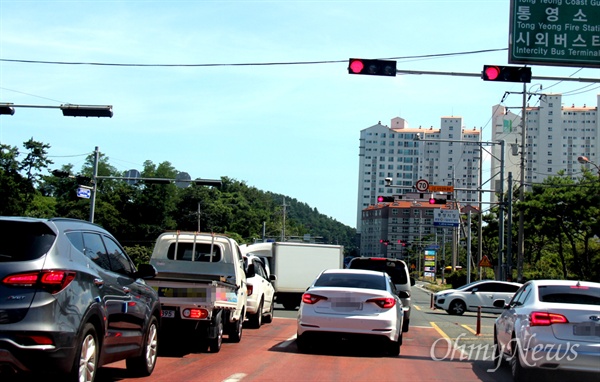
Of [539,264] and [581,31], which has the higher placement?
[581,31]

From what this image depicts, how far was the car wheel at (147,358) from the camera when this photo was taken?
9.09 meters

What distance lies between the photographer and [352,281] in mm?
13648

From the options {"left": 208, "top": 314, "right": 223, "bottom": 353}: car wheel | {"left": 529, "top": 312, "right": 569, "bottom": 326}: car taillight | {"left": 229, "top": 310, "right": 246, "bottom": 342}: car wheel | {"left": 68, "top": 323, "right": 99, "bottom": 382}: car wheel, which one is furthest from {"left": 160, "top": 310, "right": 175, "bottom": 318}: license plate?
{"left": 529, "top": 312, "right": 569, "bottom": 326}: car taillight

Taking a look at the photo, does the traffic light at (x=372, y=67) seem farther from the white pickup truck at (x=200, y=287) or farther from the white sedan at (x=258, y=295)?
the white sedan at (x=258, y=295)

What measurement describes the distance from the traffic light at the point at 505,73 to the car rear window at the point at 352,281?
526cm

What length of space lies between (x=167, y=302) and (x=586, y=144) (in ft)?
481

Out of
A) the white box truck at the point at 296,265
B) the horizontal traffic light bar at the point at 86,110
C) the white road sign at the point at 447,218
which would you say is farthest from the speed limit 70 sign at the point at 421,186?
the horizontal traffic light bar at the point at 86,110

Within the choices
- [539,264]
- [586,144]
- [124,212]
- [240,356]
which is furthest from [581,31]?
[586,144]

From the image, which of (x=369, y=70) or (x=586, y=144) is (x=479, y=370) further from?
(x=586, y=144)

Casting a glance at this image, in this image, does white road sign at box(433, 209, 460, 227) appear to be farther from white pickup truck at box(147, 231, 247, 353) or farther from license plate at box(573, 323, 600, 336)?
license plate at box(573, 323, 600, 336)

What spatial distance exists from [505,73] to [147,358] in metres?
10.3

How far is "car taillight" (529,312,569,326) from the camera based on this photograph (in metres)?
9.50

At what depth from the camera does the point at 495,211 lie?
57969 mm

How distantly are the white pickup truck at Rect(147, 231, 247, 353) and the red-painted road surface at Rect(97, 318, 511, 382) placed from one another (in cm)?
44
